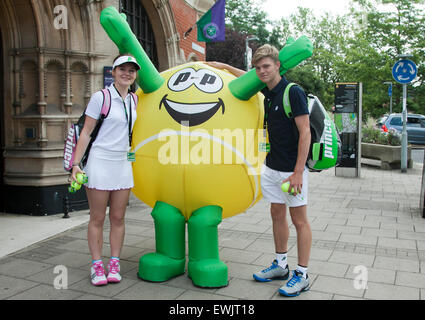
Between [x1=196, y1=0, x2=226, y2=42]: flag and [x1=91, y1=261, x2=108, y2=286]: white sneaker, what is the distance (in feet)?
24.8

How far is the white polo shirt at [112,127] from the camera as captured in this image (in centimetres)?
389

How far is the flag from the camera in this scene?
10414 mm

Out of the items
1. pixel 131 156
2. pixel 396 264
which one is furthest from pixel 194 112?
pixel 396 264

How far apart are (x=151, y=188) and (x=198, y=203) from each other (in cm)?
49

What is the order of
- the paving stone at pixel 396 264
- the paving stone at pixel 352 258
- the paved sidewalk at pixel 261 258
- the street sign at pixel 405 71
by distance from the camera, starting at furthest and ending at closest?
the street sign at pixel 405 71 < the paving stone at pixel 352 258 < the paving stone at pixel 396 264 < the paved sidewalk at pixel 261 258

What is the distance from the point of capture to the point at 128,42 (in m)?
4.00

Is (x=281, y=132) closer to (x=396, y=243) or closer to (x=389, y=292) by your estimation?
(x=389, y=292)

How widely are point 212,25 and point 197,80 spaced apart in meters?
7.01

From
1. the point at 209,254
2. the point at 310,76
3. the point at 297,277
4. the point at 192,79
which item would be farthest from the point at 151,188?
the point at 310,76

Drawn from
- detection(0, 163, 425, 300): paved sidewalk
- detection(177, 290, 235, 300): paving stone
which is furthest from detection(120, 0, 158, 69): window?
detection(177, 290, 235, 300): paving stone

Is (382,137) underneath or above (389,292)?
above

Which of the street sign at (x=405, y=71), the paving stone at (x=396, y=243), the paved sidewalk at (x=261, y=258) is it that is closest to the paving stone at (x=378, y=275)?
the paved sidewalk at (x=261, y=258)

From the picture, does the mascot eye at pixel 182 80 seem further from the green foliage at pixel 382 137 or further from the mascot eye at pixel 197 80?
the green foliage at pixel 382 137

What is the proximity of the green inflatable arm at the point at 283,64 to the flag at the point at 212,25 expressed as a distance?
6.81m
